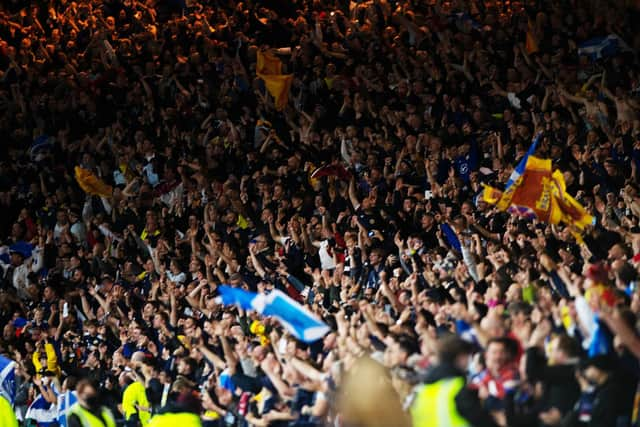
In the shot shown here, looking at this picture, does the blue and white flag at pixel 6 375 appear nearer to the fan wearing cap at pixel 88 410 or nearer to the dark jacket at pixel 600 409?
the fan wearing cap at pixel 88 410

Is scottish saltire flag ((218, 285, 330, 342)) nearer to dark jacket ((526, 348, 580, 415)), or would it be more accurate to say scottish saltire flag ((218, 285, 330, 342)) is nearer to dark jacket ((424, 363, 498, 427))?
dark jacket ((526, 348, 580, 415))

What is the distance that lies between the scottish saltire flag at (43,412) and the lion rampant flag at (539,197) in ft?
18.7

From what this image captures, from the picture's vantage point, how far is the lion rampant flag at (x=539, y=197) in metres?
11.4

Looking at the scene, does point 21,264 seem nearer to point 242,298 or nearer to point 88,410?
point 88,410

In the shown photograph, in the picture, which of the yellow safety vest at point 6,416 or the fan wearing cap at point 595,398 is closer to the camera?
the fan wearing cap at point 595,398

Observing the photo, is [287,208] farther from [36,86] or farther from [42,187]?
[36,86]

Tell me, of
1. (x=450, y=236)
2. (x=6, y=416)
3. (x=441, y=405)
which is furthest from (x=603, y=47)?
(x=441, y=405)

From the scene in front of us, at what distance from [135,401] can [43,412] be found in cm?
237

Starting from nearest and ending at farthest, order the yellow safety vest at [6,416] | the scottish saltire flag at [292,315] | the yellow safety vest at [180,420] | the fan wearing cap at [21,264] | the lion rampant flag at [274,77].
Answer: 1. the yellow safety vest at [180,420]
2. the scottish saltire flag at [292,315]
3. the yellow safety vest at [6,416]
4. the fan wearing cap at [21,264]
5. the lion rampant flag at [274,77]

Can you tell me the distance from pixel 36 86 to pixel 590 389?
16451mm

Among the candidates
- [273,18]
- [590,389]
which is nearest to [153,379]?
[590,389]

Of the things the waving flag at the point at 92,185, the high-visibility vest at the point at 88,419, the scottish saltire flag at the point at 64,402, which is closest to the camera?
the high-visibility vest at the point at 88,419

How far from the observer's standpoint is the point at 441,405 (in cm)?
698

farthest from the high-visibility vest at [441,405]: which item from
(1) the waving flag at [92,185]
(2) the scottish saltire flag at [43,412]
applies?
(1) the waving flag at [92,185]
